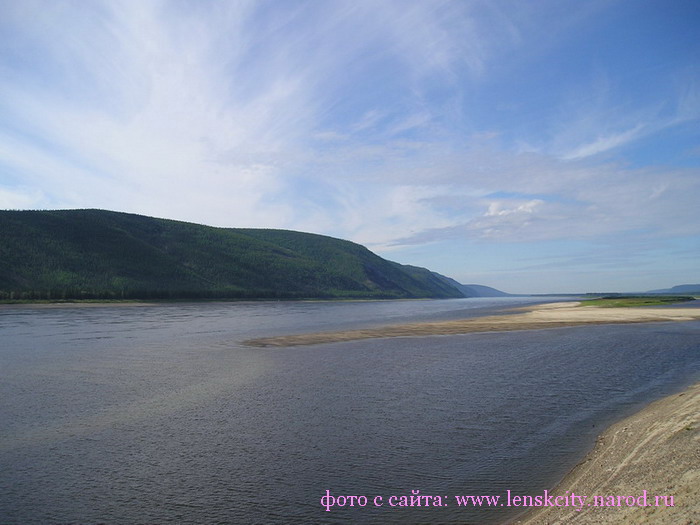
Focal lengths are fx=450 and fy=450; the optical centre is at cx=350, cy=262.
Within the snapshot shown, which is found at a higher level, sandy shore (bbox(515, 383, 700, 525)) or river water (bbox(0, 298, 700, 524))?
sandy shore (bbox(515, 383, 700, 525))

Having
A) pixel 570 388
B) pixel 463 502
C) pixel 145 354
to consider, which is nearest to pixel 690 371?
pixel 570 388

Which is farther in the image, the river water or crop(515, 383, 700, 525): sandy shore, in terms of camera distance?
the river water

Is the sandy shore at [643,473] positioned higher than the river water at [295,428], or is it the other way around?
the sandy shore at [643,473]

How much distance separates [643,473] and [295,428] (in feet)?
34.2

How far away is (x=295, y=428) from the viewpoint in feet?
52.2

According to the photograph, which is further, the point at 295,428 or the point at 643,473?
the point at 295,428

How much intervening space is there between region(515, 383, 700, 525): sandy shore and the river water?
0.81 meters

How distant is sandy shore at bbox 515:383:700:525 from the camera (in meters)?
7.62

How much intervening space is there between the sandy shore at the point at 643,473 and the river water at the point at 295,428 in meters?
0.81

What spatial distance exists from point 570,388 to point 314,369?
45.6 ft

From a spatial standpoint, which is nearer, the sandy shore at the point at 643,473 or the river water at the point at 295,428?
the sandy shore at the point at 643,473

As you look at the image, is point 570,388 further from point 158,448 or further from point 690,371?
point 158,448

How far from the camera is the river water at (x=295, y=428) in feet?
34.6

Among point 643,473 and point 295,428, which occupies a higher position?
point 643,473
